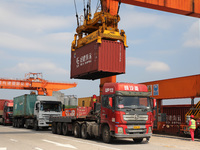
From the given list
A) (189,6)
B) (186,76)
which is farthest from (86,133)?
(189,6)

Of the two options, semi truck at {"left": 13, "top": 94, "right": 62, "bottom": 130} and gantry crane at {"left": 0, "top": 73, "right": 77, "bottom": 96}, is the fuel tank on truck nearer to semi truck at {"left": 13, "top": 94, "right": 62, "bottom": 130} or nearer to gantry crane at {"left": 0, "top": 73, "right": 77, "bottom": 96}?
semi truck at {"left": 13, "top": 94, "right": 62, "bottom": 130}

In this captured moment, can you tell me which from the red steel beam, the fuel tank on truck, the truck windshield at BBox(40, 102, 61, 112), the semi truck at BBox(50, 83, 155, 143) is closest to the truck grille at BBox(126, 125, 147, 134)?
the semi truck at BBox(50, 83, 155, 143)

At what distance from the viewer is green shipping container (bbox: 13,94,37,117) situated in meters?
26.2

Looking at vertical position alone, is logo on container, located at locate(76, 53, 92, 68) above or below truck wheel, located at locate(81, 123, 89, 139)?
above

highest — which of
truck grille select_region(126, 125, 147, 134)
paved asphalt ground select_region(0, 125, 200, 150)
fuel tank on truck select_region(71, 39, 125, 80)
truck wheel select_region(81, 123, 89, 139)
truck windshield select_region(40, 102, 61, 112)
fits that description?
fuel tank on truck select_region(71, 39, 125, 80)

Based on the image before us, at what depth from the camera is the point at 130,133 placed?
1324 centimetres

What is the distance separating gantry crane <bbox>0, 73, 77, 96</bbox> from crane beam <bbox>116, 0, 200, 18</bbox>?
2903cm

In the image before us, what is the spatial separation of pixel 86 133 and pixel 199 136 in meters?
7.24

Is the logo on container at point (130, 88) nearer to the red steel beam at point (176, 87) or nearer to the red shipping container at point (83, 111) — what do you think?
the red shipping container at point (83, 111)

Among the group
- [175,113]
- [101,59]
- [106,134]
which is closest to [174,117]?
[175,113]

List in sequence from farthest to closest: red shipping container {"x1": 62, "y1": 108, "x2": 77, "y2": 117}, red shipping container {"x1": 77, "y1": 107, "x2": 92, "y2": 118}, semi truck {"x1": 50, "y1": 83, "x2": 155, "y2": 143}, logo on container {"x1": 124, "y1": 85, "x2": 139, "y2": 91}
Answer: red shipping container {"x1": 62, "y1": 108, "x2": 77, "y2": 117}
red shipping container {"x1": 77, "y1": 107, "x2": 92, "y2": 118}
logo on container {"x1": 124, "y1": 85, "x2": 139, "y2": 91}
semi truck {"x1": 50, "y1": 83, "x2": 155, "y2": 143}

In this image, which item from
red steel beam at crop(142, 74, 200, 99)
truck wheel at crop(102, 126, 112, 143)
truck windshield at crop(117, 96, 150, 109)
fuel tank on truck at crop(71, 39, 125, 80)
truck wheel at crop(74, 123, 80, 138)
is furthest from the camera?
red steel beam at crop(142, 74, 200, 99)

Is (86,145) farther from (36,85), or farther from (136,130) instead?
(36,85)

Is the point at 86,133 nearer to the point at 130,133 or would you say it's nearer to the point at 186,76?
the point at 130,133
